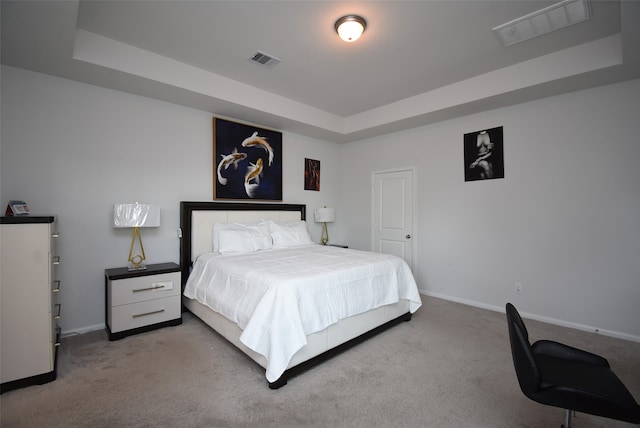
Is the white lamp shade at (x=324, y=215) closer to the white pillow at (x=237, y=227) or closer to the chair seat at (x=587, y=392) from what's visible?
the white pillow at (x=237, y=227)

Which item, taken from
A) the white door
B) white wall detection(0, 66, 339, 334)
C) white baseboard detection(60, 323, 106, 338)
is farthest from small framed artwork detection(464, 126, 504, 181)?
white baseboard detection(60, 323, 106, 338)

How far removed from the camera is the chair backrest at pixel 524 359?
1407 millimetres

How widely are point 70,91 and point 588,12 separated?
473 centimetres

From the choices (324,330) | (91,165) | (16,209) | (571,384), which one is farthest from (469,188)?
(16,209)

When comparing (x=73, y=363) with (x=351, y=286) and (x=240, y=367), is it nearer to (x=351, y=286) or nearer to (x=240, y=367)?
(x=240, y=367)

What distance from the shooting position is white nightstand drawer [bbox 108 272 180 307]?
290cm

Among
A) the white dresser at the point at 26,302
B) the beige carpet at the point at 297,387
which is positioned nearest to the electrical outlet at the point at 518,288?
the beige carpet at the point at 297,387

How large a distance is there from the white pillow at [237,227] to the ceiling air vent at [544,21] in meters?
3.32

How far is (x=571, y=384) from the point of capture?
1.43m

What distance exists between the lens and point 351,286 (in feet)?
8.99

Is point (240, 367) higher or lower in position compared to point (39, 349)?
lower

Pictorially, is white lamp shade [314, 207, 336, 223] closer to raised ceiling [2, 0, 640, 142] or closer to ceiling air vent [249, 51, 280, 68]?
raised ceiling [2, 0, 640, 142]

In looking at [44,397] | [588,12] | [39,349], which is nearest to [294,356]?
[44,397]

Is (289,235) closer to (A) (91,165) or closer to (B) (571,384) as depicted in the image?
(A) (91,165)
